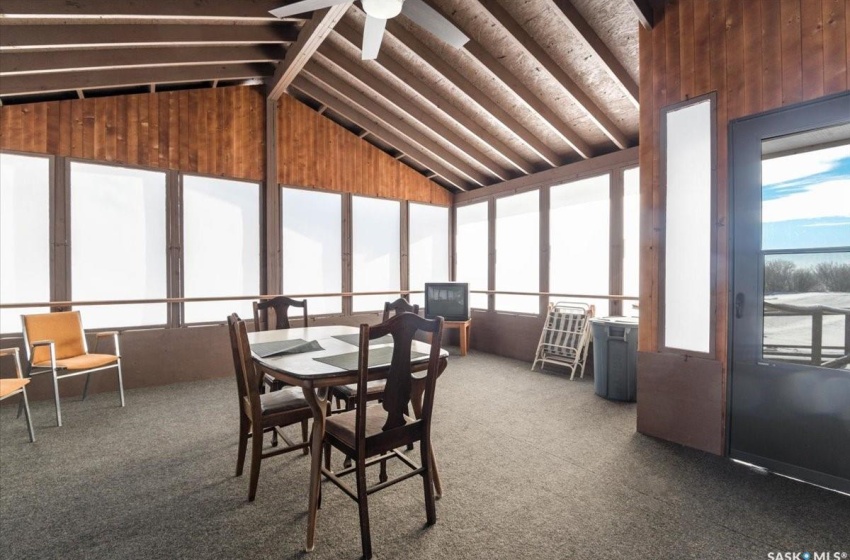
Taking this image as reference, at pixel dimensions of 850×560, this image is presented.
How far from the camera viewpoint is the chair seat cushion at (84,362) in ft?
11.9

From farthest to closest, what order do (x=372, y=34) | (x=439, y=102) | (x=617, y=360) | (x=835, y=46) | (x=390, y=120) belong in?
(x=390, y=120) → (x=439, y=102) → (x=617, y=360) → (x=372, y=34) → (x=835, y=46)

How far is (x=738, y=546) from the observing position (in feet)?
6.18

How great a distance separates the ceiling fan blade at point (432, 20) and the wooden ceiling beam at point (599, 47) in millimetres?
727

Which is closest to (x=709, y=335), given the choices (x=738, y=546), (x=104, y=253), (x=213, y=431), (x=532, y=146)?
(x=738, y=546)

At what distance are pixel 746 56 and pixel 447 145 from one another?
4098 millimetres

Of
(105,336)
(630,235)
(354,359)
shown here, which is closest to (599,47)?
(630,235)

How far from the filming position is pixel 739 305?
8.89ft

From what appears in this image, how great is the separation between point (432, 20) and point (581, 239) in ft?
11.6

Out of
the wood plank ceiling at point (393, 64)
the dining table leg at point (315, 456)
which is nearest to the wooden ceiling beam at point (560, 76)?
the wood plank ceiling at point (393, 64)

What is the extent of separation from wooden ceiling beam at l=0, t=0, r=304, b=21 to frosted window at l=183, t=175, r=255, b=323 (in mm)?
2072

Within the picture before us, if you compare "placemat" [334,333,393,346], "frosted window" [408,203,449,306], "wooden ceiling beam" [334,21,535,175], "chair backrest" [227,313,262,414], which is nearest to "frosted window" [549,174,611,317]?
"wooden ceiling beam" [334,21,535,175]

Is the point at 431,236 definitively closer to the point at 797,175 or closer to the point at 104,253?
the point at 104,253

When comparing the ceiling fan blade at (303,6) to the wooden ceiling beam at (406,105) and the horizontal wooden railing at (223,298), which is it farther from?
the horizontal wooden railing at (223,298)

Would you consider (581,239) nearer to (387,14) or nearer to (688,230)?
(688,230)
